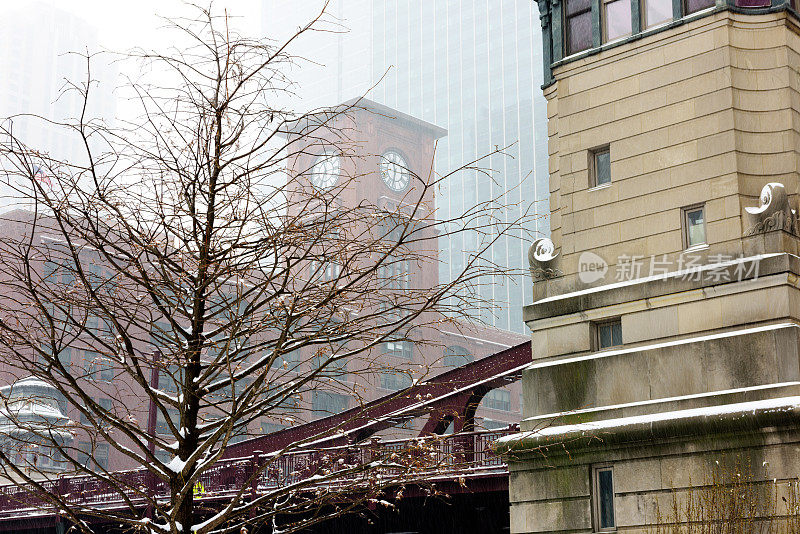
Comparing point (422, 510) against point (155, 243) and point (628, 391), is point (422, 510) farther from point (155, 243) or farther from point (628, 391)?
point (155, 243)

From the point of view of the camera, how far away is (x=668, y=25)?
71.4 feet

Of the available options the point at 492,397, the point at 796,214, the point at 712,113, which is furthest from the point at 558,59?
the point at 492,397

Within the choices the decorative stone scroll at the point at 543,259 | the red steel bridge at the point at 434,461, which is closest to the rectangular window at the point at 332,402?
the red steel bridge at the point at 434,461

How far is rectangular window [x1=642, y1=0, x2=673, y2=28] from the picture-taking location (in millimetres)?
22094

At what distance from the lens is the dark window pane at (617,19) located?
→ 897 inches

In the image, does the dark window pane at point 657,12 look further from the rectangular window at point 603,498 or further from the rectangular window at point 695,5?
the rectangular window at point 603,498

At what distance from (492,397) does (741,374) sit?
75450 mm

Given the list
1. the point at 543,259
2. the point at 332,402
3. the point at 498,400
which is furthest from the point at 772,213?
the point at 498,400

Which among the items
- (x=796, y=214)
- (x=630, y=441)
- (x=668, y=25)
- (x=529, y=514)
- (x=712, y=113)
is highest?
(x=668, y=25)

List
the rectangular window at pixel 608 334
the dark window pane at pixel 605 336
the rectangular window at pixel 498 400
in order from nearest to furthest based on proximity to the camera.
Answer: the rectangular window at pixel 608 334 < the dark window pane at pixel 605 336 < the rectangular window at pixel 498 400

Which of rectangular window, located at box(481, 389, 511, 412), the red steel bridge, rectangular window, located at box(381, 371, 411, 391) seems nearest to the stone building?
the red steel bridge

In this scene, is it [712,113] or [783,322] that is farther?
[712,113]

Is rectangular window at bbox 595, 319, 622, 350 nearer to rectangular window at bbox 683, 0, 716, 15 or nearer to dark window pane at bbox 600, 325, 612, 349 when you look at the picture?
dark window pane at bbox 600, 325, 612, 349

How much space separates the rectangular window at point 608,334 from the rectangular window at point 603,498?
2577 mm
